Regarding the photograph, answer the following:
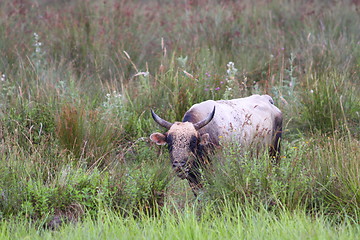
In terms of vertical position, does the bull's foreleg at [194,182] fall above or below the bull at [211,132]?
below

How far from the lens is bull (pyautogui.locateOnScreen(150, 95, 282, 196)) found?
6121mm

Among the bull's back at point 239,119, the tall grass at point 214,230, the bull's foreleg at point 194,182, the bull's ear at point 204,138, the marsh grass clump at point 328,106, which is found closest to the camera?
the tall grass at point 214,230

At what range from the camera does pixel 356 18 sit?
39.8 ft

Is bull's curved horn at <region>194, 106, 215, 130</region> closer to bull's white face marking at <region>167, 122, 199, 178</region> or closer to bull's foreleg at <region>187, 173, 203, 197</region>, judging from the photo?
bull's white face marking at <region>167, 122, 199, 178</region>

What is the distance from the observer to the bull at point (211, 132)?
6121 mm

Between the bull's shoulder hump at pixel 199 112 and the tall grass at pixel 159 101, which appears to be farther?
the bull's shoulder hump at pixel 199 112

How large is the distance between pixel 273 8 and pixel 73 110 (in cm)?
783

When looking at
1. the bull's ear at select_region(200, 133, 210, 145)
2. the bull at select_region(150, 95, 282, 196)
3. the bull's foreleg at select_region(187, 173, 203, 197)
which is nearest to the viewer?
the bull's foreleg at select_region(187, 173, 203, 197)

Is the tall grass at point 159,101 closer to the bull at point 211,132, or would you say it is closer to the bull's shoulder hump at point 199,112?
the bull at point 211,132

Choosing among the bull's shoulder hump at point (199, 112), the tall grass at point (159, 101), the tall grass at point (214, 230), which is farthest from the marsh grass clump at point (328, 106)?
the tall grass at point (214, 230)

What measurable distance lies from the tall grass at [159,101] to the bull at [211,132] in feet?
0.71

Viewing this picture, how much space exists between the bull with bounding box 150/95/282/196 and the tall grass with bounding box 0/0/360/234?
0.71ft

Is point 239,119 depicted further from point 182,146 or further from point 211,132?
point 182,146

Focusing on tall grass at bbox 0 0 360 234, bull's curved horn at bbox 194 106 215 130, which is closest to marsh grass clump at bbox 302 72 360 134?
tall grass at bbox 0 0 360 234
